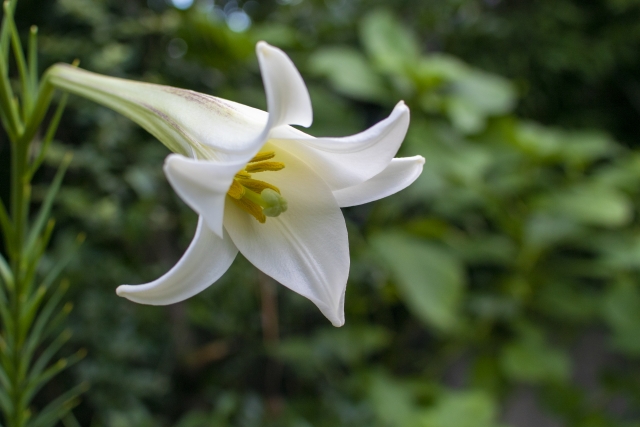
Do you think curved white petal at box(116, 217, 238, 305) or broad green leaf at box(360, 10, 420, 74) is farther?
broad green leaf at box(360, 10, 420, 74)

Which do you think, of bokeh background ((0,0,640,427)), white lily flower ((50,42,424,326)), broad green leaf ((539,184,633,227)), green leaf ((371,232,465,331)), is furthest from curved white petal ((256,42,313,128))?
broad green leaf ((539,184,633,227))

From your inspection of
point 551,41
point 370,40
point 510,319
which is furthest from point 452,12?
point 510,319

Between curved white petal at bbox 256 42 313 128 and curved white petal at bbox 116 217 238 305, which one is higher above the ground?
curved white petal at bbox 256 42 313 128

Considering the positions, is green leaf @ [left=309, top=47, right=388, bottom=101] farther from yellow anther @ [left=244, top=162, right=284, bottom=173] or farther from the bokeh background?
yellow anther @ [left=244, top=162, right=284, bottom=173]

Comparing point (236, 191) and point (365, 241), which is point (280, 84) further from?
point (365, 241)

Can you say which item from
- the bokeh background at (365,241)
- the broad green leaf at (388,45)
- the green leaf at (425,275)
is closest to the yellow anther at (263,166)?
the bokeh background at (365,241)

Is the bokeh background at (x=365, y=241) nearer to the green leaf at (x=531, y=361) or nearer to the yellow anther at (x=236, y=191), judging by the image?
the green leaf at (x=531, y=361)

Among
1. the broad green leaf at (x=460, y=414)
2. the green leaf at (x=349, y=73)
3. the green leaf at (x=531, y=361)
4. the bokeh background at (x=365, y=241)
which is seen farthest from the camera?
the green leaf at (x=531, y=361)

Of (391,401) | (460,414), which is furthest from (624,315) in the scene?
(391,401)
